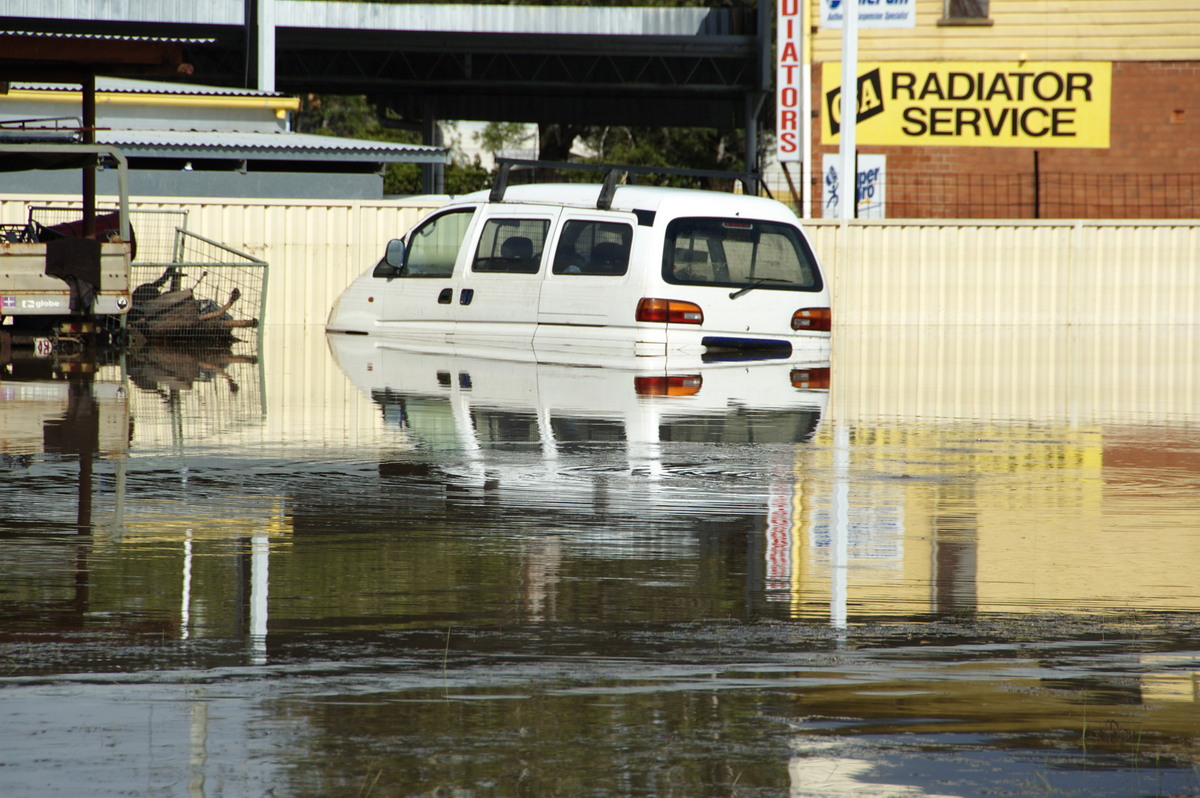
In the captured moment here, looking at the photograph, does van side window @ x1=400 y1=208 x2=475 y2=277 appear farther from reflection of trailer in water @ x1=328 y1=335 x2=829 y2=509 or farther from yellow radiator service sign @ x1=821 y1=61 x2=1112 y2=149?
yellow radiator service sign @ x1=821 y1=61 x2=1112 y2=149

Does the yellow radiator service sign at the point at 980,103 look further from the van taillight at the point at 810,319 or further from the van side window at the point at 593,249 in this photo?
the van side window at the point at 593,249

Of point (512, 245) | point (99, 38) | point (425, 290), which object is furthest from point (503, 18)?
point (512, 245)

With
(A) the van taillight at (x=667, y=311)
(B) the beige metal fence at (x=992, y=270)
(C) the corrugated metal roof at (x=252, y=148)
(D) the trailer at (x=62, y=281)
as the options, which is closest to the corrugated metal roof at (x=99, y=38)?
(D) the trailer at (x=62, y=281)

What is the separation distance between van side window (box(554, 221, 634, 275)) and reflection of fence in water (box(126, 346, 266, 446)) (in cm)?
300

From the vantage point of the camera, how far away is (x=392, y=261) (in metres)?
16.4

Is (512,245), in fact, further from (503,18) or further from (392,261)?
(503,18)

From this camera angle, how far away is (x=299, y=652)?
484cm

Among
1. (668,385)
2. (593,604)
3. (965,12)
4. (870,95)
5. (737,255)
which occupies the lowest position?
(593,604)

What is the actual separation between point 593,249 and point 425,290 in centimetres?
225

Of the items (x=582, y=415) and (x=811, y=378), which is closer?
(x=582, y=415)

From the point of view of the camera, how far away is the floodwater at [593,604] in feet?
12.7

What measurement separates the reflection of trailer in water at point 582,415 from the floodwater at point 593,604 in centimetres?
6

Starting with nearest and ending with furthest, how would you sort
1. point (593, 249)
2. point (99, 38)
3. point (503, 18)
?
point (593, 249) < point (99, 38) < point (503, 18)

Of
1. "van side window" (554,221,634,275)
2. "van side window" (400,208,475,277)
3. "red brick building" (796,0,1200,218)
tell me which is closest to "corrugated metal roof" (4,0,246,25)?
"red brick building" (796,0,1200,218)
